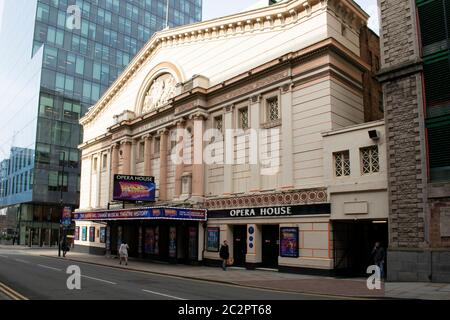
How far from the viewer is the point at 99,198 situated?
43.8 metres

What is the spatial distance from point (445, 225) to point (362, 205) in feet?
13.6

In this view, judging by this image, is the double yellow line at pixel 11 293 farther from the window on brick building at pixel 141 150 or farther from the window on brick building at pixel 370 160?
the window on brick building at pixel 141 150

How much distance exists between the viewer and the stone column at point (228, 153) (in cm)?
2800

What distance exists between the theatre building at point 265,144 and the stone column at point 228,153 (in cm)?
9

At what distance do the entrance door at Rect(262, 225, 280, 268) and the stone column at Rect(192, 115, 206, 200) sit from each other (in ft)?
19.6

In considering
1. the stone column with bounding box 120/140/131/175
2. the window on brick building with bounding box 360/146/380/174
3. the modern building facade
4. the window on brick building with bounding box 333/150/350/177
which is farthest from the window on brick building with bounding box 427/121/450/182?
the stone column with bounding box 120/140/131/175

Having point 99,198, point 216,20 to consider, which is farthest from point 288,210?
point 99,198

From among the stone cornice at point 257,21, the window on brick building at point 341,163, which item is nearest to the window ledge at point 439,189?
the window on brick building at point 341,163

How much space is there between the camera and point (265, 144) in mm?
25953

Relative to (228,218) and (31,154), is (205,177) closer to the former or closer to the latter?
(228,218)

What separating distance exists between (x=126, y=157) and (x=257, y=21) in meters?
17.7

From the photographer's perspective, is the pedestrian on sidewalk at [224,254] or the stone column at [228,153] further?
the stone column at [228,153]

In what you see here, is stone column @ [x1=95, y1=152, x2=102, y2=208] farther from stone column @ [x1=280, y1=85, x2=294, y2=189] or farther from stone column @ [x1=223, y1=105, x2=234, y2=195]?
stone column @ [x1=280, y1=85, x2=294, y2=189]

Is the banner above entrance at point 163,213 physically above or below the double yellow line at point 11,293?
above
